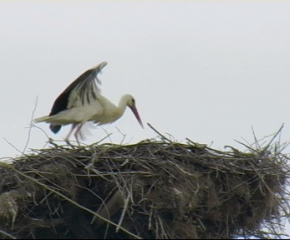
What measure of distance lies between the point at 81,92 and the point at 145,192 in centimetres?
184

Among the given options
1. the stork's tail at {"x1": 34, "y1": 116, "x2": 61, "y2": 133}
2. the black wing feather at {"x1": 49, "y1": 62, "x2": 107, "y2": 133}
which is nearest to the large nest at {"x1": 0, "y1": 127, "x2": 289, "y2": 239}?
the black wing feather at {"x1": 49, "y1": 62, "x2": 107, "y2": 133}

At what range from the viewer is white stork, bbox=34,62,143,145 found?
8.67 meters

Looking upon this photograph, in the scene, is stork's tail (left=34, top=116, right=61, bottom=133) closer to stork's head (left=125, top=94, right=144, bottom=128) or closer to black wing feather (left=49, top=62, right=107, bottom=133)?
black wing feather (left=49, top=62, right=107, bottom=133)

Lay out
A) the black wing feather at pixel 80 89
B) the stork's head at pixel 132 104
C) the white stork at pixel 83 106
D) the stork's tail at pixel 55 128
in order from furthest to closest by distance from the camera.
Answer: the stork's head at pixel 132 104 → the stork's tail at pixel 55 128 → the white stork at pixel 83 106 → the black wing feather at pixel 80 89

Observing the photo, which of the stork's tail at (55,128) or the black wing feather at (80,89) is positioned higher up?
the black wing feather at (80,89)

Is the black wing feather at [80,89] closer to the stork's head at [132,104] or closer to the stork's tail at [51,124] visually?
the stork's tail at [51,124]

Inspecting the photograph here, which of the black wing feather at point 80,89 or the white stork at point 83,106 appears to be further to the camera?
the white stork at point 83,106

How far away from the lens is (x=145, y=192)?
7.29 m

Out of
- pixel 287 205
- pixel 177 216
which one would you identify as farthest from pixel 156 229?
pixel 287 205

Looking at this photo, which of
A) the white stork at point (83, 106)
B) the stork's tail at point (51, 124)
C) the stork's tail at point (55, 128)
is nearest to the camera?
the white stork at point (83, 106)

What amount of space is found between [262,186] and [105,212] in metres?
1.30

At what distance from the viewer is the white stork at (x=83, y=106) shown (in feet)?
28.5

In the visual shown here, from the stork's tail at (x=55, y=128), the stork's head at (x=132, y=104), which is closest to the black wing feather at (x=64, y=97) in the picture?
the stork's tail at (x=55, y=128)

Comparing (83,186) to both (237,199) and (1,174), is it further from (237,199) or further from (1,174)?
(237,199)
